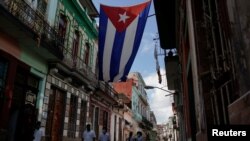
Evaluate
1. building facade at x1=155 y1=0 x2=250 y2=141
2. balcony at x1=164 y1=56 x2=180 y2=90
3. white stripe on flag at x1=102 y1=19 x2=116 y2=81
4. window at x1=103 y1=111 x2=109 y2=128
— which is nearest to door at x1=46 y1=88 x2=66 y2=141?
balcony at x1=164 y1=56 x2=180 y2=90

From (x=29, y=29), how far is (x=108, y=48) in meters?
5.06

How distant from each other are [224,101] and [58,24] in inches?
530

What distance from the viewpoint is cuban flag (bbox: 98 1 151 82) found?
→ 7.12 metres

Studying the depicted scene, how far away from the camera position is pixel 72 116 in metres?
17.0

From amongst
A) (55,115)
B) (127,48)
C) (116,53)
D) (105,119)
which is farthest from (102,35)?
(105,119)

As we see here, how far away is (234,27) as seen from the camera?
76.0 inches

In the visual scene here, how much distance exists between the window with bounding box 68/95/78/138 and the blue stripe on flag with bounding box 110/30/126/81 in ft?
33.2

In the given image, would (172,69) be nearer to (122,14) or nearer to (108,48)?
(122,14)

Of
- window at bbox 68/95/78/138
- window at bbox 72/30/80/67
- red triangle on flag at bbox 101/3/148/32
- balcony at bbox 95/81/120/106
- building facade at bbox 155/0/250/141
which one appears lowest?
building facade at bbox 155/0/250/141

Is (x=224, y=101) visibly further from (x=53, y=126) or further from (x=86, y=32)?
(x=86, y=32)

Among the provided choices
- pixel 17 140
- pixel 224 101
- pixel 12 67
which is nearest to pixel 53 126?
pixel 12 67

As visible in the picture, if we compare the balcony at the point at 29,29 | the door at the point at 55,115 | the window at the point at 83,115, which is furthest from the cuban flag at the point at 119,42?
the window at the point at 83,115

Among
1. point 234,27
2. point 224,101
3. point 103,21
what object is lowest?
point 224,101

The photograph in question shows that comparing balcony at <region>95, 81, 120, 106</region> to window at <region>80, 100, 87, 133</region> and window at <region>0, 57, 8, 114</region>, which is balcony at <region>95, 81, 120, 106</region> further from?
window at <region>0, 57, 8, 114</region>
